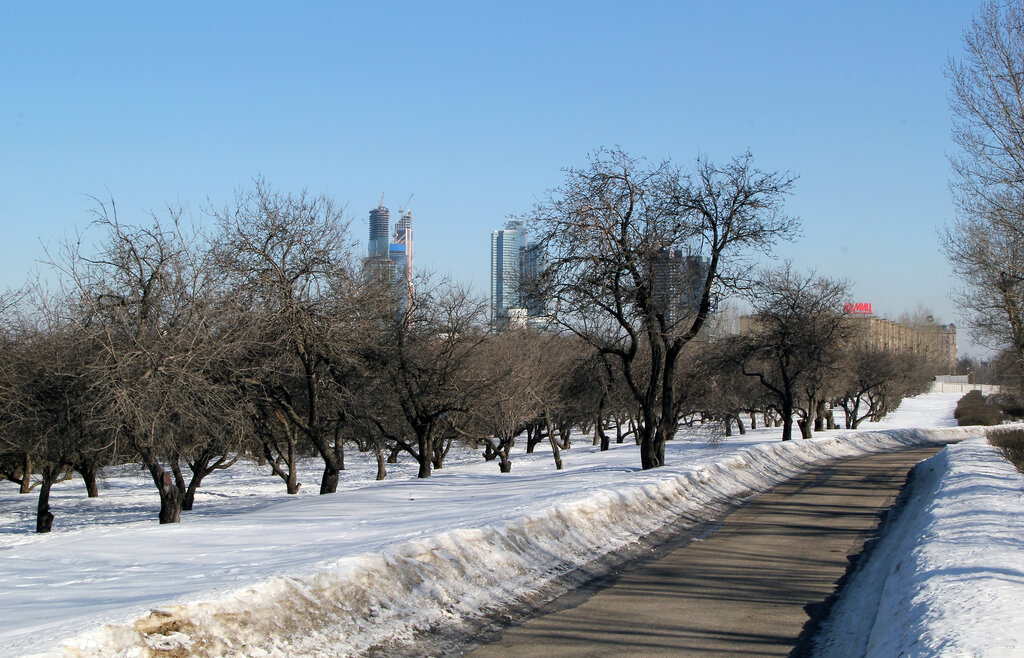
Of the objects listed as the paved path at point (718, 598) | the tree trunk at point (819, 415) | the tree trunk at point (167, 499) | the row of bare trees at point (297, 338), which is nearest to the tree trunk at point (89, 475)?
the row of bare trees at point (297, 338)

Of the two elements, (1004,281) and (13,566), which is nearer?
(13,566)

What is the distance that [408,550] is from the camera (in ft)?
27.9

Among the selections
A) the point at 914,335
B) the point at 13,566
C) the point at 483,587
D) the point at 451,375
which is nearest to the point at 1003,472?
the point at 451,375

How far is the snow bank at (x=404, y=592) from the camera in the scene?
584cm

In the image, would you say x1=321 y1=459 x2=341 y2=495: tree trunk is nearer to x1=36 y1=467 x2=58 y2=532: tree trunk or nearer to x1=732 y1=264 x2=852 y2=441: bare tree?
x1=36 y1=467 x2=58 y2=532: tree trunk

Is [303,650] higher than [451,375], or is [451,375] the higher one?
[451,375]

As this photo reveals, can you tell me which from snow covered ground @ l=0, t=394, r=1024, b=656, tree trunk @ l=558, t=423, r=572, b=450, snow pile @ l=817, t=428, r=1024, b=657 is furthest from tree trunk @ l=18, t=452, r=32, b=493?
tree trunk @ l=558, t=423, r=572, b=450

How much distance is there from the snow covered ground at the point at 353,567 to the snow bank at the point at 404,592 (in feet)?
0.05

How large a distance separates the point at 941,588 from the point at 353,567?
5.32m

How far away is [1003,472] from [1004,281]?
34.7 ft

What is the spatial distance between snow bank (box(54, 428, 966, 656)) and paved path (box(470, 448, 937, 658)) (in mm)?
736

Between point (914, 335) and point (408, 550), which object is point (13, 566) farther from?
point (914, 335)

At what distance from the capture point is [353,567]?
7.59 m

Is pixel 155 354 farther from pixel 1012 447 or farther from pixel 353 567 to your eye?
pixel 1012 447
